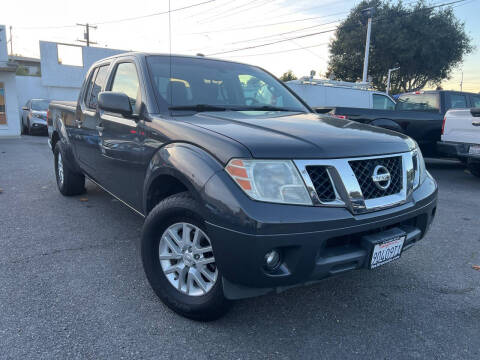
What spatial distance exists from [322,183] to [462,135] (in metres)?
5.85

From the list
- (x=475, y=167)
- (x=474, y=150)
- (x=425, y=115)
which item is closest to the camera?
(x=474, y=150)

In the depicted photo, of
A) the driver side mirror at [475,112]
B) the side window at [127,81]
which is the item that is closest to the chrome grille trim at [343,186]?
the side window at [127,81]

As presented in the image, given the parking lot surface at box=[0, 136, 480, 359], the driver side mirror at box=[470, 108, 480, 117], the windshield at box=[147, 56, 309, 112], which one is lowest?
the parking lot surface at box=[0, 136, 480, 359]

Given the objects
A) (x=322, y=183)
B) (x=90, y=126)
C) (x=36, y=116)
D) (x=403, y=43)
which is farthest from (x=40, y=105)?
(x=403, y=43)

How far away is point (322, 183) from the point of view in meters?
2.03

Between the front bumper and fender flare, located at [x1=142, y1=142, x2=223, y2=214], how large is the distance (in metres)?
0.08

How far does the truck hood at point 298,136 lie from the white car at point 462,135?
4668mm

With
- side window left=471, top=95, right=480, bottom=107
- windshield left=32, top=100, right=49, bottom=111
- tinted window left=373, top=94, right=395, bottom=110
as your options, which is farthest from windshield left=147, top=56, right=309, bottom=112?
windshield left=32, top=100, right=49, bottom=111

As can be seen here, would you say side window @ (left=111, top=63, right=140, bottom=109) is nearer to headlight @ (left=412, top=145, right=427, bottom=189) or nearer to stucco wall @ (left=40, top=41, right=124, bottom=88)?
headlight @ (left=412, top=145, right=427, bottom=189)

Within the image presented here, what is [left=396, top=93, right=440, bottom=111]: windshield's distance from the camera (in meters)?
8.18

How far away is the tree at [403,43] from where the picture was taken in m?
26.6

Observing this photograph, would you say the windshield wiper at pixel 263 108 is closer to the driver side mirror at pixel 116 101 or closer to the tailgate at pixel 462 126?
the driver side mirror at pixel 116 101

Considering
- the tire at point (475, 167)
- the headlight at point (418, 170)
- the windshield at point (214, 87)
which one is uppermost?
the windshield at point (214, 87)

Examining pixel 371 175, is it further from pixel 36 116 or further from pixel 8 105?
pixel 8 105
